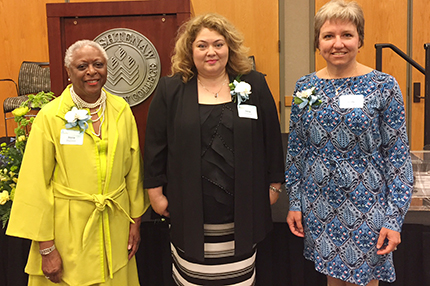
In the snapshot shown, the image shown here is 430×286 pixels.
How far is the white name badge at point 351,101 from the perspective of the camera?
1531 mm

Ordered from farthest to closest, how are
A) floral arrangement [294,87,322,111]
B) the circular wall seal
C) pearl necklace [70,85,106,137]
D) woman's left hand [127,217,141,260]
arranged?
the circular wall seal → woman's left hand [127,217,141,260] → pearl necklace [70,85,106,137] → floral arrangement [294,87,322,111]

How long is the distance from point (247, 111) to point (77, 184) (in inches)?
32.1

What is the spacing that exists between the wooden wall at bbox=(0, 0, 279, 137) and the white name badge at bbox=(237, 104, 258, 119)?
398 cm

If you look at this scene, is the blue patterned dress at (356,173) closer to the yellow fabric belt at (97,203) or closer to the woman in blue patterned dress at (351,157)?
the woman in blue patterned dress at (351,157)

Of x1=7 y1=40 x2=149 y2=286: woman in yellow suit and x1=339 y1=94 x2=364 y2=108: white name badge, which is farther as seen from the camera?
x1=7 y1=40 x2=149 y2=286: woman in yellow suit

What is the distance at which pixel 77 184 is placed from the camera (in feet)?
5.51

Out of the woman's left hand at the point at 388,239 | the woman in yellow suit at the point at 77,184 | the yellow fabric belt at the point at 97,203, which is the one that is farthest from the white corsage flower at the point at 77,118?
the woman's left hand at the point at 388,239

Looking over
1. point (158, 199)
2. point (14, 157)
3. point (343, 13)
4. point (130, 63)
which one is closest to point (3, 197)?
point (14, 157)

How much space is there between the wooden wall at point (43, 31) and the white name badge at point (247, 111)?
398 cm

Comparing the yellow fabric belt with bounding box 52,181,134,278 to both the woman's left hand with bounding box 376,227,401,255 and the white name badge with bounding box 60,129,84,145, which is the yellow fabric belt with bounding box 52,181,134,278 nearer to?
the white name badge with bounding box 60,129,84,145

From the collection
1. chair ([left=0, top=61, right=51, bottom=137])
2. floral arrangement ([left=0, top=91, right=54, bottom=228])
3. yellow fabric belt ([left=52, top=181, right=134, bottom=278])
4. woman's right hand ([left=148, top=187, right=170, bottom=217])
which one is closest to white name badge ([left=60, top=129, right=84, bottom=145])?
yellow fabric belt ([left=52, top=181, right=134, bottom=278])

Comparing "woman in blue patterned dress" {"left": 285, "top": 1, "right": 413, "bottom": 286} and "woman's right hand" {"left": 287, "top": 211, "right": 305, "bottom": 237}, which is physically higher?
"woman in blue patterned dress" {"left": 285, "top": 1, "right": 413, "bottom": 286}

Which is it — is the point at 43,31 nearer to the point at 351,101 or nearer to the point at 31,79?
the point at 31,79

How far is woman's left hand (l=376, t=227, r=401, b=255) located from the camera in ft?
5.05
